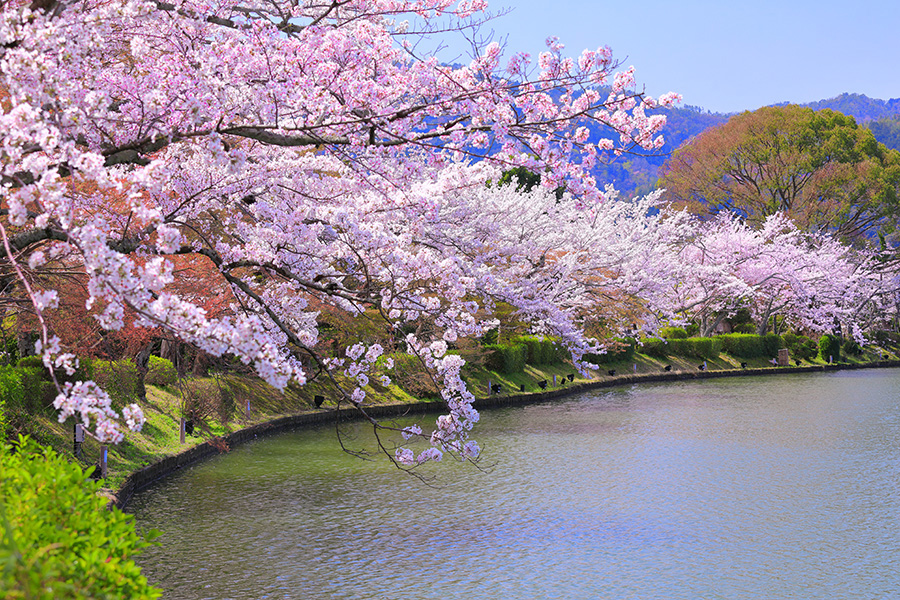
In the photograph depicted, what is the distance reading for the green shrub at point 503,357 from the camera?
24969 millimetres

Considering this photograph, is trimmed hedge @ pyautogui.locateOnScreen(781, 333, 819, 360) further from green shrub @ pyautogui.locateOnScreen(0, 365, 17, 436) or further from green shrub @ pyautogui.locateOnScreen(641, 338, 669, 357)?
green shrub @ pyautogui.locateOnScreen(0, 365, 17, 436)

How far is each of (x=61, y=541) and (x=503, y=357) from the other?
2213cm

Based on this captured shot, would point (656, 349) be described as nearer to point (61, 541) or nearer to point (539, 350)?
point (539, 350)

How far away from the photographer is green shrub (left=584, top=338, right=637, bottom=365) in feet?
97.3

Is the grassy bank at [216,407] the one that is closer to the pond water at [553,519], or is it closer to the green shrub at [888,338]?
the pond water at [553,519]

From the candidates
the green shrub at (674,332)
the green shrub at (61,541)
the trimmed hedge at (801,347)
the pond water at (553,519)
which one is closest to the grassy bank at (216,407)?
the pond water at (553,519)

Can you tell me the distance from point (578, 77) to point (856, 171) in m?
46.2

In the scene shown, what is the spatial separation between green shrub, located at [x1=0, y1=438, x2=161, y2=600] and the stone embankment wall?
2305 millimetres

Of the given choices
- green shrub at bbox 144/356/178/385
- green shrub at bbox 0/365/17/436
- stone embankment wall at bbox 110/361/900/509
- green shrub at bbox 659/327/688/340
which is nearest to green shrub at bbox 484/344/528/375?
stone embankment wall at bbox 110/361/900/509

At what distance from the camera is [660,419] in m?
19.4

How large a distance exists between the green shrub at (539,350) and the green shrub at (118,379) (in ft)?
47.3

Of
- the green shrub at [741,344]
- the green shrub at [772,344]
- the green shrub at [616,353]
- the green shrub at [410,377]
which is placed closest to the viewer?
the green shrub at [410,377]

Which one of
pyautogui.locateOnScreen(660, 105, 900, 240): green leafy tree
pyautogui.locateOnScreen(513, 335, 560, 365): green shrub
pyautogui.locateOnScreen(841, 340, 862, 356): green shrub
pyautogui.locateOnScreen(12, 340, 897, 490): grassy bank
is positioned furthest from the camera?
pyautogui.locateOnScreen(660, 105, 900, 240): green leafy tree

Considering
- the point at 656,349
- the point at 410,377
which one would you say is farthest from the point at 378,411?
the point at 656,349
